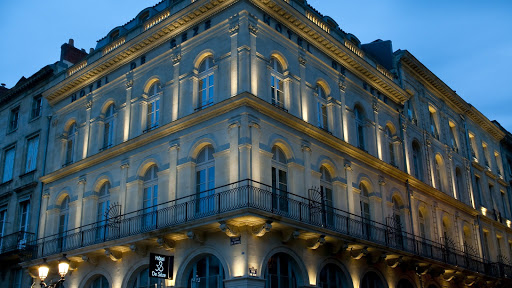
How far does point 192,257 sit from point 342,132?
30.2ft

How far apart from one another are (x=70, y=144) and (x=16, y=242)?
5.51 metres

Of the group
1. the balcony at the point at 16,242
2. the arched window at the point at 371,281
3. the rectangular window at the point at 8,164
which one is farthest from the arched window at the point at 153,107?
the rectangular window at the point at 8,164

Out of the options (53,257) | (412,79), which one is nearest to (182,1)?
(53,257)

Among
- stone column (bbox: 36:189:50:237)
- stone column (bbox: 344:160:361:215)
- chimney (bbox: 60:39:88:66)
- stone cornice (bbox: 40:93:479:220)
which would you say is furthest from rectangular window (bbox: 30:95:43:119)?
stone column (bbox: 344:160:361:215)

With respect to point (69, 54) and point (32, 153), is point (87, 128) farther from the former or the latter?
point (69, 54)

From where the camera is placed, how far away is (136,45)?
24297mm

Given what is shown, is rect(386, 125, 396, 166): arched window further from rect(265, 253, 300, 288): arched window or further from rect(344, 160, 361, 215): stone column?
rect(265, 253, 300, 288): arched window

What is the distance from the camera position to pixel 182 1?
2303 centimetres

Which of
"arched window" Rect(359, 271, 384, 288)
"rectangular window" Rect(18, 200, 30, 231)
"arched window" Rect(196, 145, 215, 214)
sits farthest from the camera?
"rectangular window" Rect(18, 200, 30, 231)

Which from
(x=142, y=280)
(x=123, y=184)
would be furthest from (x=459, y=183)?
(x=142, y=280)

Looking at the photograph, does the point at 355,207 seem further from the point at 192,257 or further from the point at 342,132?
the point at 192,257

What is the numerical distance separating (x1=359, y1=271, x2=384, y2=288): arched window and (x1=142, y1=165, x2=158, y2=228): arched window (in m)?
9.11

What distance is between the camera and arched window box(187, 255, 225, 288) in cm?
1836

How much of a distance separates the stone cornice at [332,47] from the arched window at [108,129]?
29.1ft
